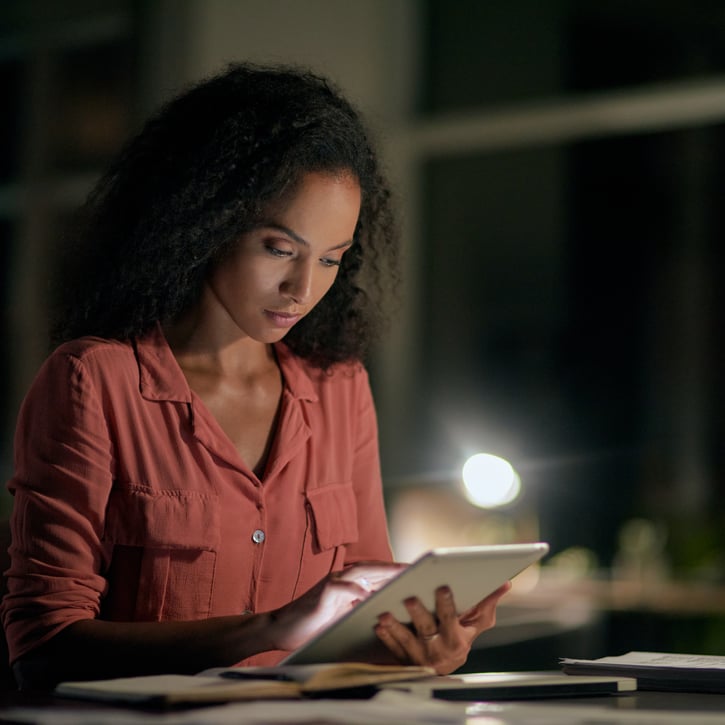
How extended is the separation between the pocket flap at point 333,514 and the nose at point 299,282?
A: 1.03 feet

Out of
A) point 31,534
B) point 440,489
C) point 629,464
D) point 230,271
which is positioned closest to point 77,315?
point 230,271

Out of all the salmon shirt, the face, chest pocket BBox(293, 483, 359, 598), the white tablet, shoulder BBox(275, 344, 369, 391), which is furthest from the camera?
shoulder BBox(275, 344, 369, 391)

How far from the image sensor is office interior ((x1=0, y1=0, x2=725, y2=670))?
15.5ft

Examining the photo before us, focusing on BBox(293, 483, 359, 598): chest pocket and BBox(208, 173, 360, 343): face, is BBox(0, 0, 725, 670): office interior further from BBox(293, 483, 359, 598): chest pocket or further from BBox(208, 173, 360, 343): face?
BBox(208, 173, 360, 343): face

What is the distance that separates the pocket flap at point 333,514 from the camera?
1.82 metres

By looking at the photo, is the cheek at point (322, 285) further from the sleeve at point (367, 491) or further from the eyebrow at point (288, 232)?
the sleeve at point (367, 491)

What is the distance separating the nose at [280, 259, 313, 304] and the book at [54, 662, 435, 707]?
0.52 m

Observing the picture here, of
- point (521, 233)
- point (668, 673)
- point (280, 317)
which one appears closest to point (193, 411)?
point (280, 317)

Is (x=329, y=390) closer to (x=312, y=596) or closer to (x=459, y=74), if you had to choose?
(x=312, y=596)

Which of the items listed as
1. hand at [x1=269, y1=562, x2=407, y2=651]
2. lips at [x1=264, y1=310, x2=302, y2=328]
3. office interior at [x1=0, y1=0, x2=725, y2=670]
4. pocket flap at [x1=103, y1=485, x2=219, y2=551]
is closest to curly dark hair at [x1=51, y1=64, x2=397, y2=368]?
lips at [x1=264, y1=310, x2=302, y2=328]

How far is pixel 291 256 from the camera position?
1670 mm

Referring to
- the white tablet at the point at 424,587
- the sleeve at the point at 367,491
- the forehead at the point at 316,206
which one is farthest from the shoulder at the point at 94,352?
the white tablet at the point at 424,587

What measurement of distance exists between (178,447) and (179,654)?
0.33 metres

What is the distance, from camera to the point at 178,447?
Answer: 1.71 metres
